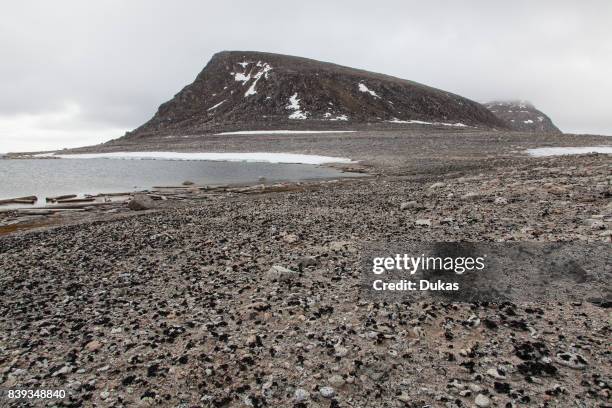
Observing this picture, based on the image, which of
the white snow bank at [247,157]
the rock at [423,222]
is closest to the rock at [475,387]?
the rock at [423,222]

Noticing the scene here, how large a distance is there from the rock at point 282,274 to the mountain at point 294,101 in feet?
368

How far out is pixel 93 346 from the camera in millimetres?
7059

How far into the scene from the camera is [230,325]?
299 inches

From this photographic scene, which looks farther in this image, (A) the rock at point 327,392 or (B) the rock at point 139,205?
(B) the rock at point 139,205

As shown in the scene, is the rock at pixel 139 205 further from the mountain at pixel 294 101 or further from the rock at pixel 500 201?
the mountain at pixel 294 101

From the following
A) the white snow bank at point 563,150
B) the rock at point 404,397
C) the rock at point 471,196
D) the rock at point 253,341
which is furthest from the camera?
the white snow bank at point 563,150

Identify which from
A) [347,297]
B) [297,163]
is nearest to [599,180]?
[347,297]

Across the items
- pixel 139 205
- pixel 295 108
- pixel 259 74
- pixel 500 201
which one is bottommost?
pixel 139 205

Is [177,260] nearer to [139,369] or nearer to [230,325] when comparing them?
[230,325]

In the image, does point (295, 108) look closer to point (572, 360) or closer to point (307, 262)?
point (307, 262)

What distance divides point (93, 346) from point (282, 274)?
13.2 ft

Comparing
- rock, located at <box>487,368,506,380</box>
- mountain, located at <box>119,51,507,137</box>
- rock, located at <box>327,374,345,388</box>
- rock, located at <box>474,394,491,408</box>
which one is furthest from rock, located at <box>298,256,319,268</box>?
mountain, located at <box>119,51,507,137</box>

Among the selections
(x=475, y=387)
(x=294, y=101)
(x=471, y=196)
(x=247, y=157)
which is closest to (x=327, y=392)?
(x=475, y=387)

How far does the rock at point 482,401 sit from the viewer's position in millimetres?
5113
